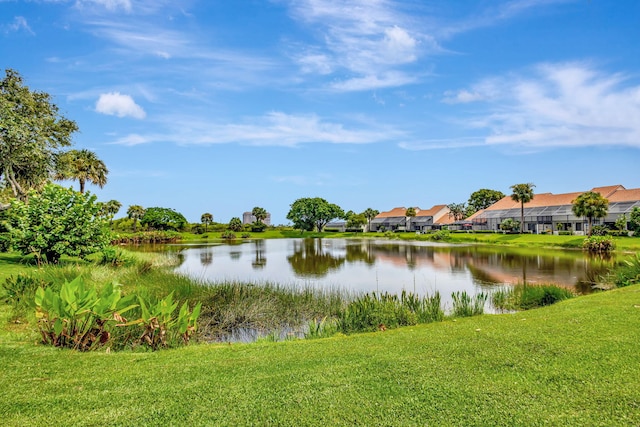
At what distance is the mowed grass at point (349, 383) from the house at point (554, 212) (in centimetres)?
5316

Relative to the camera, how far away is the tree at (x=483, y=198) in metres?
86.6

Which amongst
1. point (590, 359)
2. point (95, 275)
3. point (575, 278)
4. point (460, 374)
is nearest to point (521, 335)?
point (590, 359)

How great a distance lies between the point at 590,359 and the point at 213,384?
4.11 metres

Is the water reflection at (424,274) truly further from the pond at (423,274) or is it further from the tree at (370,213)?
the tree at (370,213)

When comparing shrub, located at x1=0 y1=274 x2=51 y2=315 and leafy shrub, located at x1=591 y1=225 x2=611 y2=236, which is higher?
shrub, located at x1=0 y1=274 x2=51 y2=315

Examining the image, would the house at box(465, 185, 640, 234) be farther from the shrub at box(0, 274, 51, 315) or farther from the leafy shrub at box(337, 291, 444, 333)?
the shrub at box(0, 274, 51, 315)

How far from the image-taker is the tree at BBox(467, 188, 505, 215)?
86.6 metres

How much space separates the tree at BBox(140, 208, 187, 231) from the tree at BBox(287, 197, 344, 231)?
79.8 feet

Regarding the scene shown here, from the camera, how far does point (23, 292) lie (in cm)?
882

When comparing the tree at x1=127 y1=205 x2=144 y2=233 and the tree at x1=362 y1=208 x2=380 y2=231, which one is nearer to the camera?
the tree at x1=127 y1=205 x2=144 y2=233

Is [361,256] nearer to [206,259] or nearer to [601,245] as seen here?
[206,259]

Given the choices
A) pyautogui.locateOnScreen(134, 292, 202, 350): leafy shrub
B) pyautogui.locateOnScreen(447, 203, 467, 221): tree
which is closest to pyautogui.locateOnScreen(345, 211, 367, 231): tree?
pyautogui.locateOnScreen(447, 203, 467, 221): tree

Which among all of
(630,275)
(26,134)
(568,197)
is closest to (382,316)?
(630,275)

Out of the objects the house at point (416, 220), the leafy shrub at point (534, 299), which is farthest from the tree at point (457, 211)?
the leafy shrub at point (534, 299)
